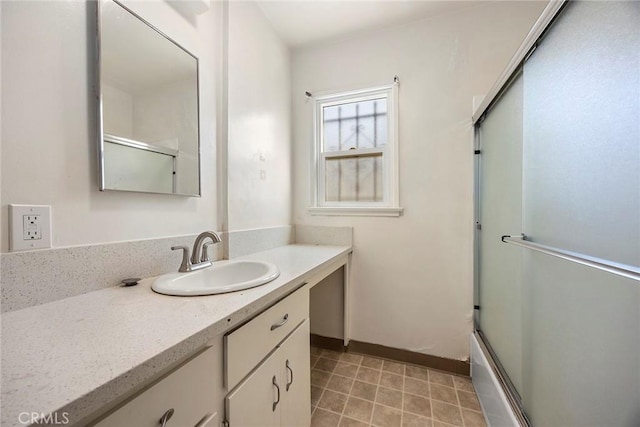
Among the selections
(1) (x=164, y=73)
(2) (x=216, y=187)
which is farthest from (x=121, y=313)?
(1) (x=164, y=73)

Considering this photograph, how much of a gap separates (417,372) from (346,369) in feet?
1.63

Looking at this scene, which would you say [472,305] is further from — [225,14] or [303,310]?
[225,14]

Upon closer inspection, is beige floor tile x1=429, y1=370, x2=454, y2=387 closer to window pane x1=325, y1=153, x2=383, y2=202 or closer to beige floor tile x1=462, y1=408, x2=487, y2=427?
beige floor tile x1=462, y1=408, x2=487, y2=427

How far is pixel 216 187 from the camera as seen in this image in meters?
1.42

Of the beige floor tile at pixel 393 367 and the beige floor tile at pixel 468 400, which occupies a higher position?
the beige floor tile at pixel 468 400

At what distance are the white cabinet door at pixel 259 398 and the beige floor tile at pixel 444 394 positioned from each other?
3.56ft

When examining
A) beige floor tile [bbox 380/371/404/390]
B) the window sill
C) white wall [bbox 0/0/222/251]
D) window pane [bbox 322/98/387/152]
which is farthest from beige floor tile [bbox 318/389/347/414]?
window pane [bbox 322/98/387/152]

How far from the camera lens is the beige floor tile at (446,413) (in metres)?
1.32

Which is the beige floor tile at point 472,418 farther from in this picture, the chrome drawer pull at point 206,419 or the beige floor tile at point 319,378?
the chrome drawer pull at point 206,419

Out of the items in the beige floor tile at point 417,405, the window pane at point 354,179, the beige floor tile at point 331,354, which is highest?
the window pane at point 354,179

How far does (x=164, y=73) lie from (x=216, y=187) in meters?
0.58

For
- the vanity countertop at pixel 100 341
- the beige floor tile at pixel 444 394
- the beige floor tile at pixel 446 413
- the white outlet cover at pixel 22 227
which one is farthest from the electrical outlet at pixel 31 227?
the beige floor tile at pixel 444 394

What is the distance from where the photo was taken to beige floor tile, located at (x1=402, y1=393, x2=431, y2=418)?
1371 millimetres

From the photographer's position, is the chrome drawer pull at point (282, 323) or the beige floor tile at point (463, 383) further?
the beige floor tile at point (463, 383)
